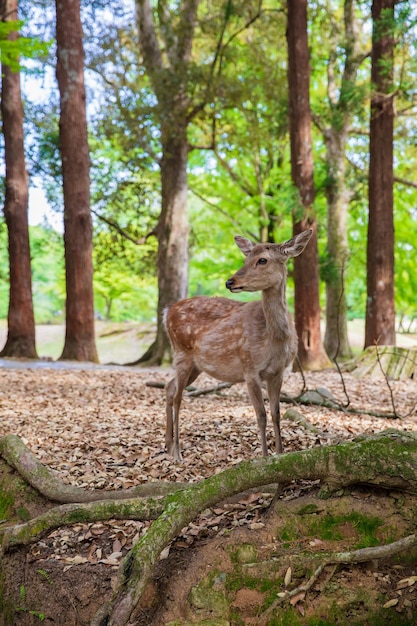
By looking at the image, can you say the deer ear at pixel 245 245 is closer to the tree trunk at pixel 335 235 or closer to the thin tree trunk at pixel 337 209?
the thin tree trunk at pixel 337 209

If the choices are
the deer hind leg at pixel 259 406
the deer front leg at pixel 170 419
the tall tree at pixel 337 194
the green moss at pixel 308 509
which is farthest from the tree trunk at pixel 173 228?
the green moss at pixel 308 509

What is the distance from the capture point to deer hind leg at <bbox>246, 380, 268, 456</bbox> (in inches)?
177

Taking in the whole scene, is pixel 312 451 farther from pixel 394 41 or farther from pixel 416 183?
pixel 416 183

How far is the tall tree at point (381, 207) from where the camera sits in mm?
11242

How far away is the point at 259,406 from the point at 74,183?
9131mm

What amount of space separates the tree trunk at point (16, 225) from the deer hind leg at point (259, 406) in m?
9.53

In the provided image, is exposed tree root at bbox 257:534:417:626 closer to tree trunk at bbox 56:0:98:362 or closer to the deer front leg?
the deer front leg

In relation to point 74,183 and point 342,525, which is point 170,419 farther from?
point 74,183

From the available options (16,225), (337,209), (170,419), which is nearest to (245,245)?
(170,419)

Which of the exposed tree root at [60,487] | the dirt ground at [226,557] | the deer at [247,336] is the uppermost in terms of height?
the deer at [247,336]

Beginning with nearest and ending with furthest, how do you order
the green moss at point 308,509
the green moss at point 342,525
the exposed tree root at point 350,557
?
the exposed tree root at point 350,557
the green moss at point 342,525
the green moss at point 308,509

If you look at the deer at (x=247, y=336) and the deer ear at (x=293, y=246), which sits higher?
the deer ear at (x=293, y=246)

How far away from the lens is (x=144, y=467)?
187 inches

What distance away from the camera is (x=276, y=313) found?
461 cm
